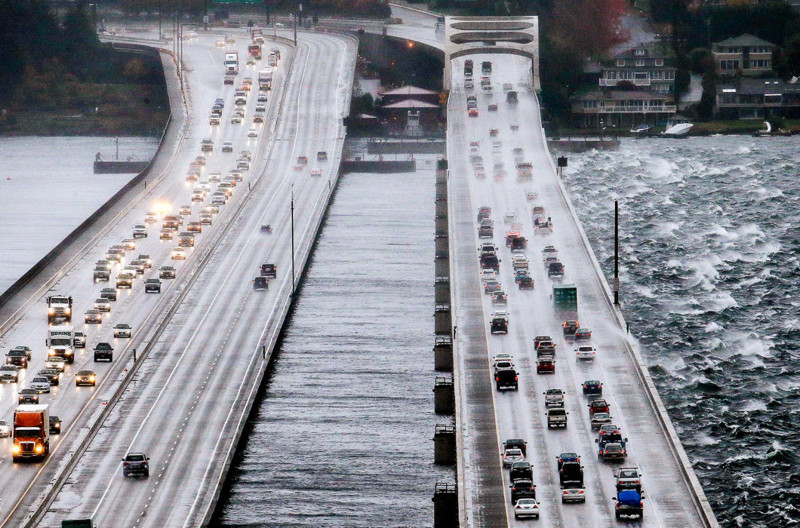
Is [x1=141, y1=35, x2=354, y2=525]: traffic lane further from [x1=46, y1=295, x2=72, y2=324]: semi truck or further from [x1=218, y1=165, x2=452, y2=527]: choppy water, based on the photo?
[x1=46, y1=295, x2=72, y2=324]: semi truck

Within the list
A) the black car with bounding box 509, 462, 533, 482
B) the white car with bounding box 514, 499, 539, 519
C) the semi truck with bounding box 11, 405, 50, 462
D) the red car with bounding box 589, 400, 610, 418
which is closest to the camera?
the white car with bounding box 514, 499, 539, 519

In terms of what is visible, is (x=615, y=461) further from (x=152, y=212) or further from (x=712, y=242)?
(x=152, y=212)

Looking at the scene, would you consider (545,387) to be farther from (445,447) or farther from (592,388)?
(445,447)

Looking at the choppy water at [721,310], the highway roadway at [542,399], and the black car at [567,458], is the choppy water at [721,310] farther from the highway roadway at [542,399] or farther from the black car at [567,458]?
the black car at [567,458]

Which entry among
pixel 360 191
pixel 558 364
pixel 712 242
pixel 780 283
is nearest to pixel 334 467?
pixel 558 364

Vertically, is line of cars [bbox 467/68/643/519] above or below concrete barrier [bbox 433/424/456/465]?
above

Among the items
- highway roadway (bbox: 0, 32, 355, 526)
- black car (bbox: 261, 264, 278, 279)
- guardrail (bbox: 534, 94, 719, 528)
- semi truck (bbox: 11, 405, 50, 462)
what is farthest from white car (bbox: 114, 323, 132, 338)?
guardrail (bbox: 534, 94, 719, 528)

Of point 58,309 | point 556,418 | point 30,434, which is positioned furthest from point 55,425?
point 556,418
